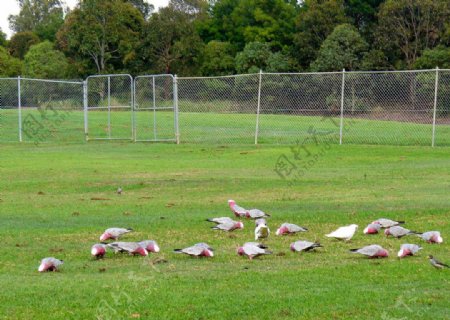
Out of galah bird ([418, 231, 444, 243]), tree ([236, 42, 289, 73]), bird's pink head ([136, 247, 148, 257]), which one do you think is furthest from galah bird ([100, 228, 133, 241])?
tree ([236, 42, 289, 73])

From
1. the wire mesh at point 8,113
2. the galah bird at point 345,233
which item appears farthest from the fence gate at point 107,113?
the galah bird at point 345,233

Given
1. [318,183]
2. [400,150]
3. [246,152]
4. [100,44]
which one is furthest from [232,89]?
[100,44]

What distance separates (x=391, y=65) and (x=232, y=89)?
18.7m

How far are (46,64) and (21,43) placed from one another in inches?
695

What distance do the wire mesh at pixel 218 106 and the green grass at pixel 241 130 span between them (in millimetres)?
37

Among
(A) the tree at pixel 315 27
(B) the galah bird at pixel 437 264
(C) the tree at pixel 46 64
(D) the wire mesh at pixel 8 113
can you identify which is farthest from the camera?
(C) the tree at pixel 46 64

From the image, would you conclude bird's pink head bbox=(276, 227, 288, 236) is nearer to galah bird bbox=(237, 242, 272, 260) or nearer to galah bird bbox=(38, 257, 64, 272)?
galah bird bbox=(237, 242, 272, 260)

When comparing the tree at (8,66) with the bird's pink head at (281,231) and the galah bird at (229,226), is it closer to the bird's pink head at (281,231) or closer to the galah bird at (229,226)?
the galah bird at (229,226)

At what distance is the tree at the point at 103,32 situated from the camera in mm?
54969

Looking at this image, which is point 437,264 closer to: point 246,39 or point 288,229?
point 288,229

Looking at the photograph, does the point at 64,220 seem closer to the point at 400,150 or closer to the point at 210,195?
the point at 210,195

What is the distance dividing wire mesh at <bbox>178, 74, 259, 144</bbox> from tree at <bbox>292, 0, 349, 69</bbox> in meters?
18.7

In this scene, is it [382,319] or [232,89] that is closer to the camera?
[382,319]

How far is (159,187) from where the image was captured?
50.6ft
